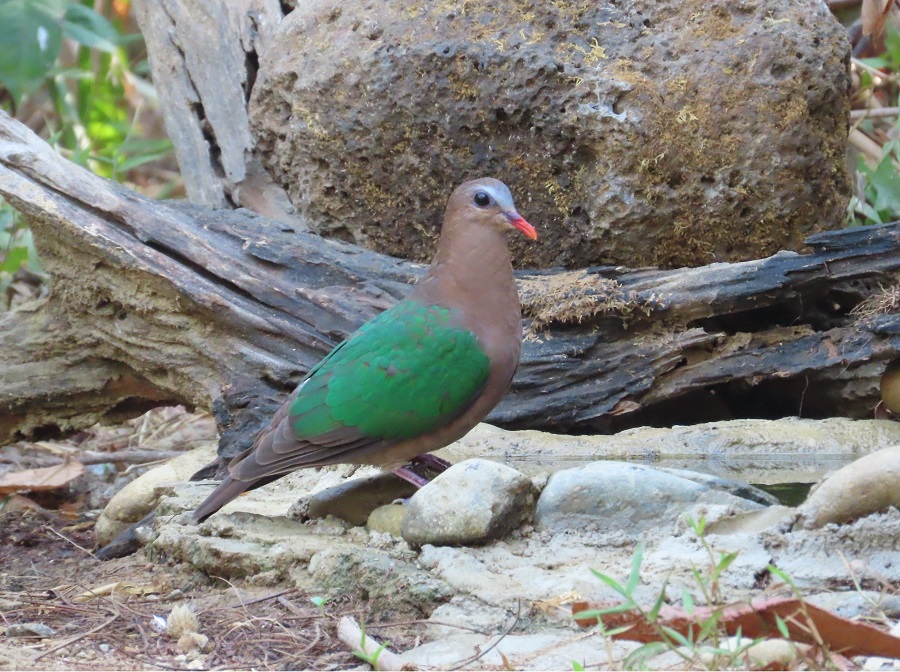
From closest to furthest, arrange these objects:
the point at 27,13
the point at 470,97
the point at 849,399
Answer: the point at 849,399 < the point at 470,97 < the point at 27,13

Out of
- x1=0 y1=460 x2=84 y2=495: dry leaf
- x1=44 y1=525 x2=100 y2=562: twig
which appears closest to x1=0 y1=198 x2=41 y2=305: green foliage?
x1=0 y1=460 x2=84 y2=495: dry leaf

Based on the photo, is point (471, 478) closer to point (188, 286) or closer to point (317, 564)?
point (317, 564)

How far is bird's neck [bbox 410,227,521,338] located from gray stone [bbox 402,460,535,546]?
0.77 meters

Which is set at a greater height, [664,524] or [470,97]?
[470,97]

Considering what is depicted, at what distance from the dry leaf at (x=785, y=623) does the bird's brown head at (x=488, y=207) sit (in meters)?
2.01

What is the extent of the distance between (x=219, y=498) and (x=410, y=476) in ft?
2.14

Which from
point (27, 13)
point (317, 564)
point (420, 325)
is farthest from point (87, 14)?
point (317, 564)

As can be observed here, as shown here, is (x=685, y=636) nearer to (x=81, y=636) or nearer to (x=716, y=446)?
(x=81, y=636)

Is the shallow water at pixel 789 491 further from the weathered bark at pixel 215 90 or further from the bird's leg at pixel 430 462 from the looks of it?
the weathered bark at pixel 215 90

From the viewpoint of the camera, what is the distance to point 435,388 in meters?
3.71

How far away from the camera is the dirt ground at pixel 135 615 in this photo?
276 centimetres

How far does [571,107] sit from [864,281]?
1.44m

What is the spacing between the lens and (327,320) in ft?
15.3

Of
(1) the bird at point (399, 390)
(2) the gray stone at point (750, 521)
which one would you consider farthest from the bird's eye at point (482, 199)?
(2) the gray stone at point (750, 521)
